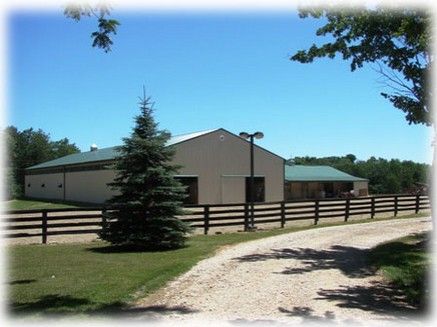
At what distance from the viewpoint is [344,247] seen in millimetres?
13570

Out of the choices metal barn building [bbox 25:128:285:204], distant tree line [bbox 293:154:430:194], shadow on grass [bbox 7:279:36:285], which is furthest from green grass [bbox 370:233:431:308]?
distant tree line [bbox 293:154:430:194]

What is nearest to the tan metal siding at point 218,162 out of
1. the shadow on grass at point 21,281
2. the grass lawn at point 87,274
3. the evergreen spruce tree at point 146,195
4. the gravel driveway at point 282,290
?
the evergreen spruce tree at point 146,195

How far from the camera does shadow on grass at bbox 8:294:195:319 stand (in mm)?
6621

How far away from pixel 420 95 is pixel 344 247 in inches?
176

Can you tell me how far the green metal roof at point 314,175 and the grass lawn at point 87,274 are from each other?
4227 cm

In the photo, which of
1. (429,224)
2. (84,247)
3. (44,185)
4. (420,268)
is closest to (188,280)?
(420,268)

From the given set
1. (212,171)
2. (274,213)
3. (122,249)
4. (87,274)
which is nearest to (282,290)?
(87,274)

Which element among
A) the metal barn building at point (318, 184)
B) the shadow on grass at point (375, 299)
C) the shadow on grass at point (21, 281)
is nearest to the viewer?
the shadow on grass at point (375, 299)

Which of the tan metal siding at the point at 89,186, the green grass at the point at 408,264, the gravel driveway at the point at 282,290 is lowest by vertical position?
the gravel driveway at the point at 282,290

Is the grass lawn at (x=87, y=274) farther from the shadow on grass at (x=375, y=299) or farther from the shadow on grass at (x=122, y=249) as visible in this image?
the shadow on grass at (x=375, y=299)

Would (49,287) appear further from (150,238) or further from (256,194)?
(256,194)

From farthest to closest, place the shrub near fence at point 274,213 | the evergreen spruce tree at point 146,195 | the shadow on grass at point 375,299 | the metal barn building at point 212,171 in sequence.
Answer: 1. the metal barn building at point 212,171
2. the shrub near fence at point 274,213
3. the evergreen spruce tree at point 146,195
4. the shadow on grass at point 375,299

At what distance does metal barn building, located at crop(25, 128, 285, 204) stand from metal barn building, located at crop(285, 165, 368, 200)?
1326 cm

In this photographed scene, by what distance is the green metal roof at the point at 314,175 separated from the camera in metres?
56.5
